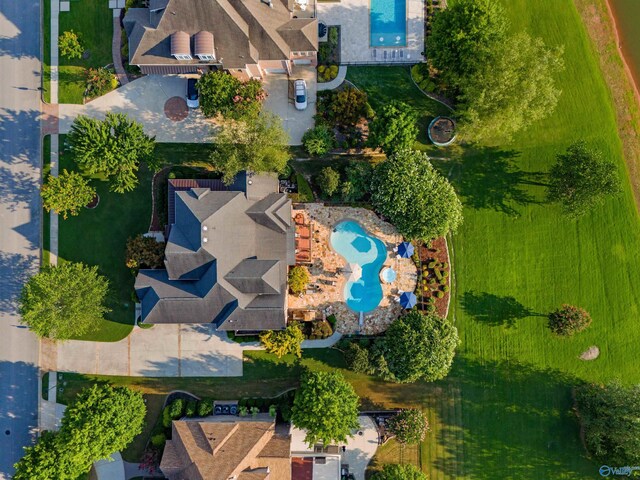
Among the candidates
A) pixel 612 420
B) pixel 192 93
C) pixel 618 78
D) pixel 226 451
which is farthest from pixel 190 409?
pixel 618 78

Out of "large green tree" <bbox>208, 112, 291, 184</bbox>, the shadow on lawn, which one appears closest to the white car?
"large green tree" <bbox>208, 112, 291, 184</bbox>

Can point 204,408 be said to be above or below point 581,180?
below

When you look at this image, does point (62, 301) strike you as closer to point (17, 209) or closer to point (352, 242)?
point (17, 209)

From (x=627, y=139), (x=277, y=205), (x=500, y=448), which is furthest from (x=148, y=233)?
(x=627, y=139)

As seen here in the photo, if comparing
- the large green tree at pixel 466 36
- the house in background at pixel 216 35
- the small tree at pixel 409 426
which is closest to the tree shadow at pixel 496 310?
the small tree at pixel 409 426

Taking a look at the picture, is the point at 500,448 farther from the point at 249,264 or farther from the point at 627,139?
the point at 627,139

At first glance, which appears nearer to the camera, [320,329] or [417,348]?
[417,348]
